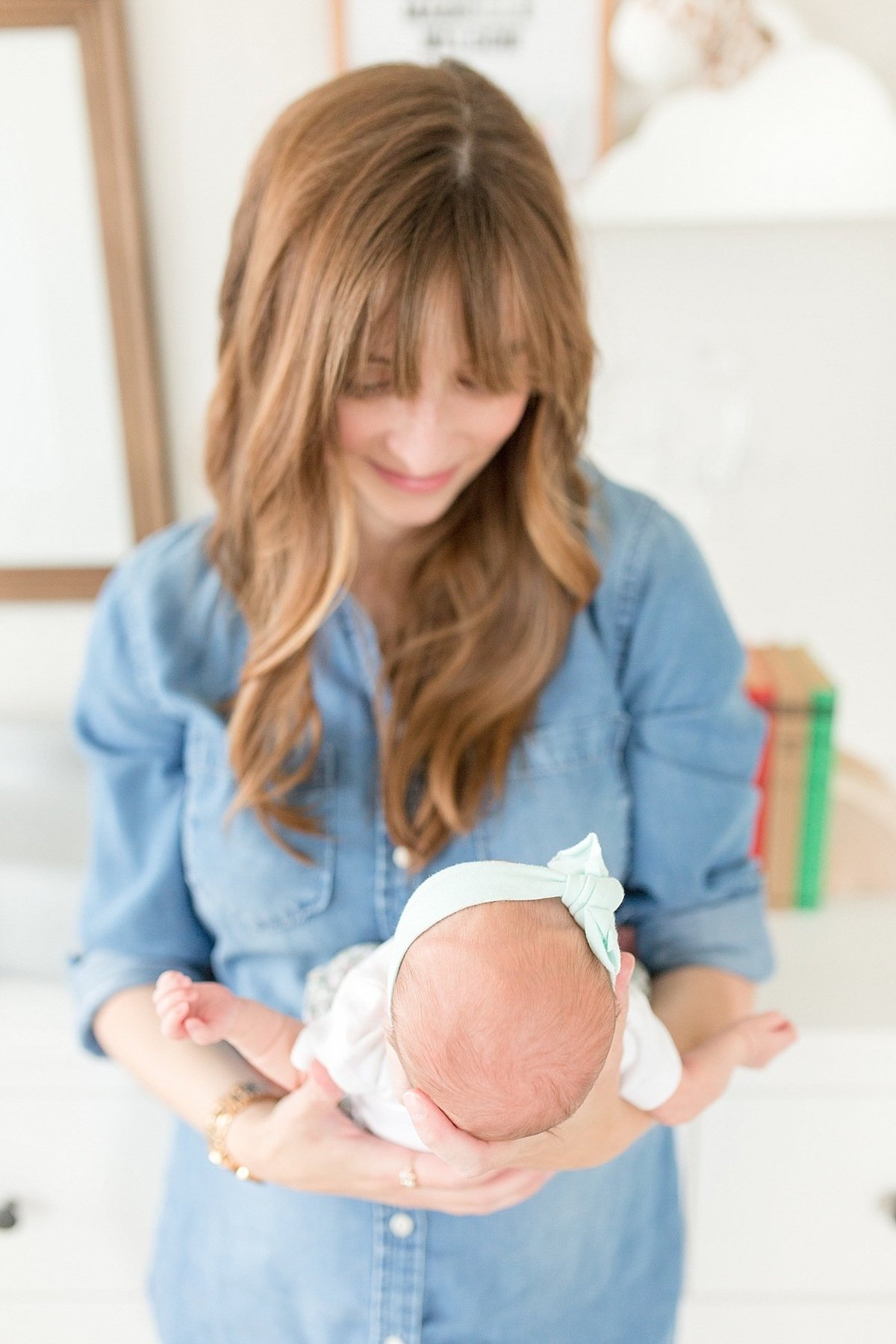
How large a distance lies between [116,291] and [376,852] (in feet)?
2.63

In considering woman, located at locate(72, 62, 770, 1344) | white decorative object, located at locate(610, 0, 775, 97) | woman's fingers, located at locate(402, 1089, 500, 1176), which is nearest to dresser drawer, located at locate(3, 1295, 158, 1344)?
woman, located at locate(72, 62, 770, 1344)

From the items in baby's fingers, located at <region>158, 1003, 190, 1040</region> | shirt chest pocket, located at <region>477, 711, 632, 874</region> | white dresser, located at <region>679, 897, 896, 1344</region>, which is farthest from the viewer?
white dresser, located at <region>679, 897, 896, 1344</region>

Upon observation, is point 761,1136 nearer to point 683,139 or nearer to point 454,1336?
point 454,1336

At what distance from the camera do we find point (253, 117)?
1.19 meters

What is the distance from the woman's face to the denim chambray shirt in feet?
0.38

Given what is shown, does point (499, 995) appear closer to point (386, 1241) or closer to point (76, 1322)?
point (386, 1241)

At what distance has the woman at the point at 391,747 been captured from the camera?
675 mm

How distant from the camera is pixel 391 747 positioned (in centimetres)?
77

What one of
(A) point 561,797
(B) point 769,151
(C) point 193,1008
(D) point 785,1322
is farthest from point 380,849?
(B) point 769,151

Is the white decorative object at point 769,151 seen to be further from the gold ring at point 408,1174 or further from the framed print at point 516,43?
the gold ring at point 408,1174

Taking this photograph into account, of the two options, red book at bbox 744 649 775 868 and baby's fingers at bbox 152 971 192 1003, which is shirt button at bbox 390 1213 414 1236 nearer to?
baby's fingers at bbox 152 971 192 1003

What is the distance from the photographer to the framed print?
1.12m

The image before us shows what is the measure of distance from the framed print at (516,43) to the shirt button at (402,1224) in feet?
3.36

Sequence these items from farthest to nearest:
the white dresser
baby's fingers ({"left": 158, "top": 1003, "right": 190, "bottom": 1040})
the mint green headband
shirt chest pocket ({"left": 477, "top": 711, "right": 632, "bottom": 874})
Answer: the white dresser, shirt chest pocket ({"left": 477, "top": 711, "right": 632, "bottom": 874}), baby's fingers ({"left": 158, "top": 1003, "right": 190, "bottom": 1040}), the mint green headband
